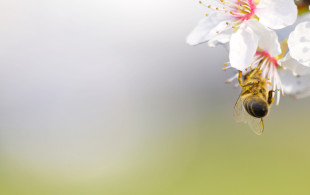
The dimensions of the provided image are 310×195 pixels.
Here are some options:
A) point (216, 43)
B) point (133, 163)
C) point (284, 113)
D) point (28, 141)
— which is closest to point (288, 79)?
point (216, 43)

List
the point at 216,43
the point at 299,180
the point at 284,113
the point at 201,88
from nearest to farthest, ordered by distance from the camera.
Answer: the point at 216,43, the point at 299,180, the point at 284,113, the point at 201,88

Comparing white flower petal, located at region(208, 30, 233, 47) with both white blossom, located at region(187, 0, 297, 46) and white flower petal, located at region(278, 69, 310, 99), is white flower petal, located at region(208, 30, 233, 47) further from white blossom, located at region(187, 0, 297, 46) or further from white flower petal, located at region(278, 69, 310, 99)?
white flower petal, located at region(278, 69, 310, 99)

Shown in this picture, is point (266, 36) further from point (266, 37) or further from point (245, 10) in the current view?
point (245, 10)

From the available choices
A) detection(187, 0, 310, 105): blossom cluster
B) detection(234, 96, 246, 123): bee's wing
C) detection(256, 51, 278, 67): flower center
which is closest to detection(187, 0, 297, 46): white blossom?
detection(187, 0, 310, 105): blossom cluster

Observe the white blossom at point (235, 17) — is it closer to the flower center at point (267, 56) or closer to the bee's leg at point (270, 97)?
the flower center at point (267, 56)

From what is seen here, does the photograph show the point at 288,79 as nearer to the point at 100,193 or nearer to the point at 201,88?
the point at 100,193

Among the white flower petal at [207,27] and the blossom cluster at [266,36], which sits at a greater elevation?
the white flower petal at [207,27]

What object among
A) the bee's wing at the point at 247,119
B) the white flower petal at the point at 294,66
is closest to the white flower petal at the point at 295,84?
the white flower petal at the point at 294,66
